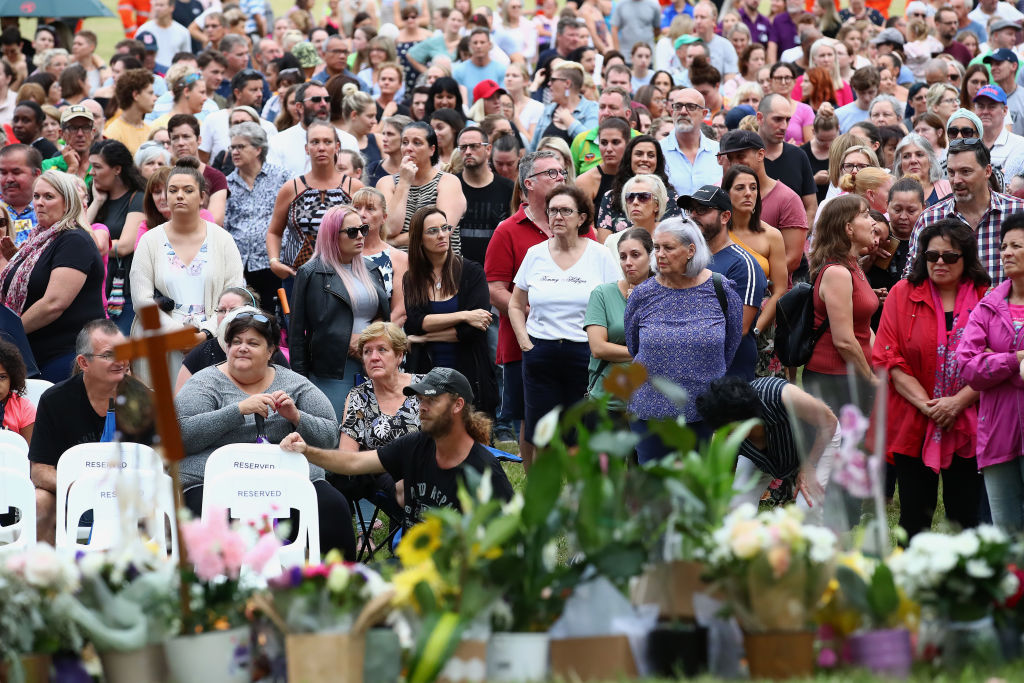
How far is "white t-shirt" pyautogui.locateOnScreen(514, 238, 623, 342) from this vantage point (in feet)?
24.8

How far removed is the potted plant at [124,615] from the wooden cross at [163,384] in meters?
0.06

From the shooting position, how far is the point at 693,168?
969cm

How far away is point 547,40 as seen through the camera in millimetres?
17406

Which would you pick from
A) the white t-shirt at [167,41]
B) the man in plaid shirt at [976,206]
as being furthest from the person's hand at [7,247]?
the white t-shirt at [167,41]

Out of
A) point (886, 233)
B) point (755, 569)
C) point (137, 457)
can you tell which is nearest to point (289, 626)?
point (755, 569)

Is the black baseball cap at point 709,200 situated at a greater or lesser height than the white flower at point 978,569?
greater

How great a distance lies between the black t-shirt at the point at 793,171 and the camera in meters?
9.92

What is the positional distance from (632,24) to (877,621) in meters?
13.7

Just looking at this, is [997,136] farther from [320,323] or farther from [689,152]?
[320,323]

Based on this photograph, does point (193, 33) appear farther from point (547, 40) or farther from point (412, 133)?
point (412, 133)

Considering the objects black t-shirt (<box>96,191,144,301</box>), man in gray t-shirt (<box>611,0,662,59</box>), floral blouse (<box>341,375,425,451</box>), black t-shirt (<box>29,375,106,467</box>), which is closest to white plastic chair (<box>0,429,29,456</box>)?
black t-shirt (<box>29,375,106,467</box>)

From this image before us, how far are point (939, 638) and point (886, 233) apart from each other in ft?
15.1

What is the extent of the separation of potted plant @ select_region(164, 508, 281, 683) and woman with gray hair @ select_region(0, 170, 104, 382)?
4.40 meters

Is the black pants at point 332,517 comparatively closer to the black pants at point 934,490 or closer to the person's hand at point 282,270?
the black pants at point 934,490
